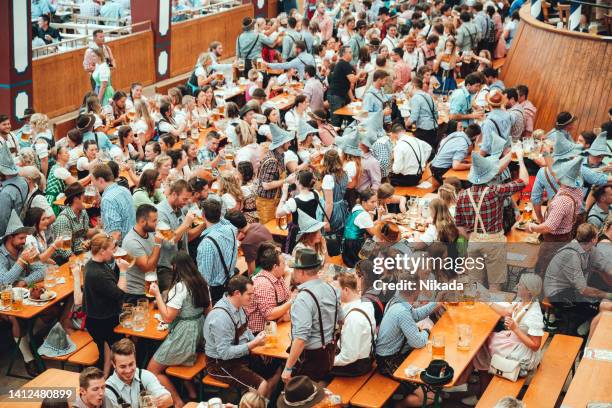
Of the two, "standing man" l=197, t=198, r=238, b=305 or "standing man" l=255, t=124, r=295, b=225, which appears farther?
"standing man" l=255, t=124, r=295, b=225

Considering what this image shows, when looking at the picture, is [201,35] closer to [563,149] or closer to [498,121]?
[498,121]

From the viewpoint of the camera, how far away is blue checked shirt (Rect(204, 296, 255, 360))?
7414 mm

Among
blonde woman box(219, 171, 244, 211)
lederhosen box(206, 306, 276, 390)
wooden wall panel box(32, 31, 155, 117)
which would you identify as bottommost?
wooden wall panel box(32, 31, 155, 117)

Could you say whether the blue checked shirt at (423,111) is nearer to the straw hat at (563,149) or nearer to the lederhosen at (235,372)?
the straw hat at (563,149)

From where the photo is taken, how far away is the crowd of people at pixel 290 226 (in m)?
7.54

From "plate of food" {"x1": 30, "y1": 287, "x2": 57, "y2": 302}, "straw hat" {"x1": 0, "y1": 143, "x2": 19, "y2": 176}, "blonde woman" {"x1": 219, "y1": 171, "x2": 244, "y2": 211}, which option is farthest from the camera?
"straw hat" {"x1": 0, "y1": 143, "x2": 19, "y2": 176}

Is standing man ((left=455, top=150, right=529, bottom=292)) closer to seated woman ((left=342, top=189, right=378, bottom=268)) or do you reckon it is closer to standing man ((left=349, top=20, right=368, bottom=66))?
seated woman ((left=342, top=189, right=378, bottom=268))

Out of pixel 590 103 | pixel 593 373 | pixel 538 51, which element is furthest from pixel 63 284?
pixel 538 51

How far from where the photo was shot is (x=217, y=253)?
27.6ft

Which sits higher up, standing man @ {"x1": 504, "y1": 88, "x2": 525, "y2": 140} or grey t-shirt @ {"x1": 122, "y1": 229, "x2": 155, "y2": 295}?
standing man @ {"x1": 504, "y1": 88, "x2": 525, "y2": 140}

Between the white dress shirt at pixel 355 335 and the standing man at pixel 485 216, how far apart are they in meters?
2.14

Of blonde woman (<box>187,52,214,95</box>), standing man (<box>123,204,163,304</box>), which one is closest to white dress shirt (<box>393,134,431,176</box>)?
standing man (<box>123,204,163,304</box>)

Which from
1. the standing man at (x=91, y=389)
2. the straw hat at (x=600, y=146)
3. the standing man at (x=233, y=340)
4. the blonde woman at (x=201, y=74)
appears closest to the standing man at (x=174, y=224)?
the standing man at (x=233, y=340)

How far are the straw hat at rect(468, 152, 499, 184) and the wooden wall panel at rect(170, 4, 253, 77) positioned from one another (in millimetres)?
12450
